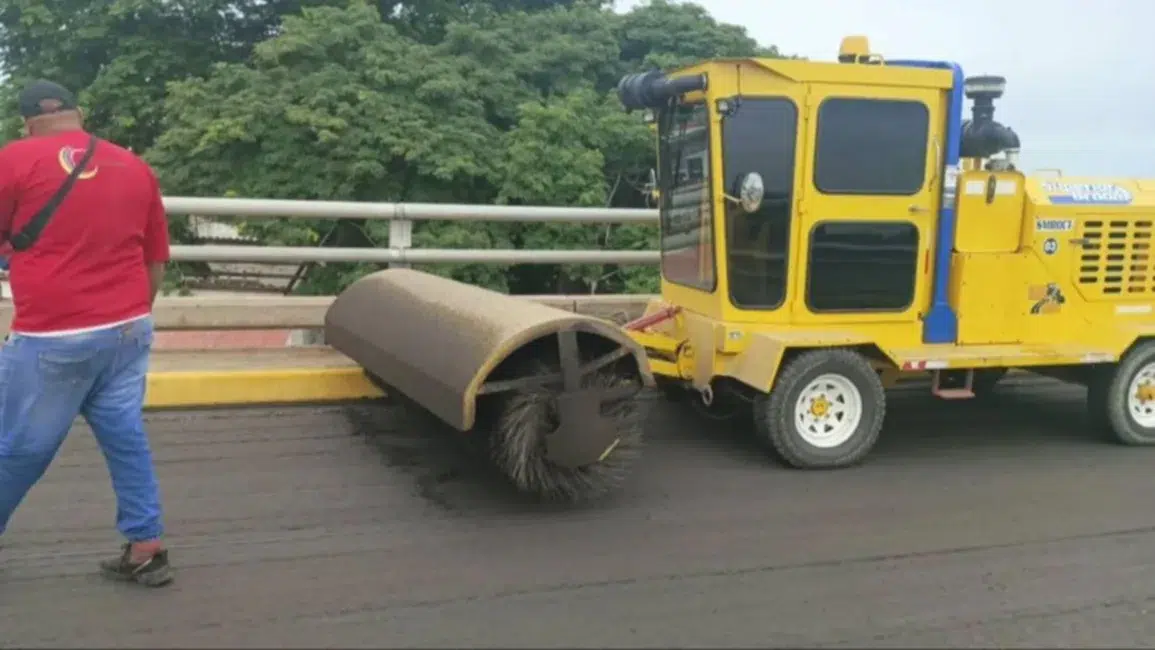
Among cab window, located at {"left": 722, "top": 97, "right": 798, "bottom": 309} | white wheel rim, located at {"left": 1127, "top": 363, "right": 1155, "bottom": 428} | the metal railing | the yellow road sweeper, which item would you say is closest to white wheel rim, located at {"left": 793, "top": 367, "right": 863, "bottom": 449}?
the yellow road sweeper

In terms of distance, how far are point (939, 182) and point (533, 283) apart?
35.2 ft

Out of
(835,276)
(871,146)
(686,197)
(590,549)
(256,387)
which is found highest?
(871,146)

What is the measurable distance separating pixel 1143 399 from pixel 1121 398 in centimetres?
23

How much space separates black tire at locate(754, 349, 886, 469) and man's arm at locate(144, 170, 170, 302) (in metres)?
3.22

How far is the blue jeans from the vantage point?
3.90 metres

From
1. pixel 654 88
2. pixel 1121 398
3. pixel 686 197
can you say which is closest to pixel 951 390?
pixel 1121 398

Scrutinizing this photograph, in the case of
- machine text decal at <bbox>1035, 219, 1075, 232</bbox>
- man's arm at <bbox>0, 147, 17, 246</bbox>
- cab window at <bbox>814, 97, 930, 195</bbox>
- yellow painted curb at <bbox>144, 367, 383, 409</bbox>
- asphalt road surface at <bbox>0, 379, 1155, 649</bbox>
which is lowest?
asphalt road surface at <bbox>0, 379, 1155, 649</bbox>

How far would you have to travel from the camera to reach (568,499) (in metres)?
5.21

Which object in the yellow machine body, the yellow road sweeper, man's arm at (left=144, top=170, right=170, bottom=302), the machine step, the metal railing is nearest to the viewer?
man's arm at (left=144, top=170, right=170, bottom=302)

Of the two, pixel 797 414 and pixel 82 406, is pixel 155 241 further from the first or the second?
pixel 797 414

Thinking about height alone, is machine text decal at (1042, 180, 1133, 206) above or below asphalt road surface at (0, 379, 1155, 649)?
above

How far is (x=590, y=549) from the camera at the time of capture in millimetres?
4691

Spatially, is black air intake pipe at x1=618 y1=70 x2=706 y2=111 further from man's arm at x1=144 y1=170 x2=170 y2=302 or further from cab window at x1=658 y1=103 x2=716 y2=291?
man's arm at x1=144 y1=170 x2=170 y2=302

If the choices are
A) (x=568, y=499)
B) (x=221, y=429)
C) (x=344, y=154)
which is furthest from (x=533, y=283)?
(x=568, y=499)
